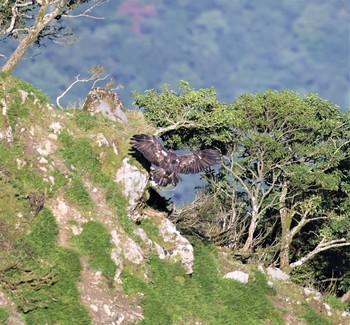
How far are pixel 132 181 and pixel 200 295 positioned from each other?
19.4 ft

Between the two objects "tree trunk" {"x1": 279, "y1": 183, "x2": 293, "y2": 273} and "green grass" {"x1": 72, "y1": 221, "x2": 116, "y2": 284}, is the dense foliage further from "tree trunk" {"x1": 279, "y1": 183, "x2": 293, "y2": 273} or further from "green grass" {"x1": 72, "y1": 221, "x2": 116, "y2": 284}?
"green grass" {"x1": 72, "y1": 221, "x2": 116, "y2": 284}

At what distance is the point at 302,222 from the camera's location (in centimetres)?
3362

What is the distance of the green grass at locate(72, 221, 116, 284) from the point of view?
20.6m

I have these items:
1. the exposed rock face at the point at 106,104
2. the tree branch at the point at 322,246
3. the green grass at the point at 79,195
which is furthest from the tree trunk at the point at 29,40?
the tree branch at the point at 322,246

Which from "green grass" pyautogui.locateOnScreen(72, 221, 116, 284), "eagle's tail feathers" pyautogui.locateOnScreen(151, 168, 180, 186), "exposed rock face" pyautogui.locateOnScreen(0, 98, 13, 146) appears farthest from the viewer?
"eagle's tail feathers" pyautogui.locateOnScreen(151, 168, 180, 186)

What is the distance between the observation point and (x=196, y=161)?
24.6 metres

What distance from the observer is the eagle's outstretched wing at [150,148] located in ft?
77.1

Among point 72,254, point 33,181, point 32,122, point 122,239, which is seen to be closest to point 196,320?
point 122,239

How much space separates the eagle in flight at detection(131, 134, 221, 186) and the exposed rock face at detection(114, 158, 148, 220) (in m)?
1.24

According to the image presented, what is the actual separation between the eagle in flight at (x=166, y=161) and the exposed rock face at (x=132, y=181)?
4.07ft

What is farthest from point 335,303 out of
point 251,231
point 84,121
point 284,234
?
point 84,121

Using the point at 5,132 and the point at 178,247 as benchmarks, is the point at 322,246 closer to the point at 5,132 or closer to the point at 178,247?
the point at 178,247

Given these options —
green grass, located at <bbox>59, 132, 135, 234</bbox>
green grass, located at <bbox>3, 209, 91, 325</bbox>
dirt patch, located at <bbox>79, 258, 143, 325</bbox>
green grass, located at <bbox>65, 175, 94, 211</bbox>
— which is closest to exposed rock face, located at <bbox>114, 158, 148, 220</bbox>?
green grass, located at <bbox>59, 132, 135, 234</bbox>

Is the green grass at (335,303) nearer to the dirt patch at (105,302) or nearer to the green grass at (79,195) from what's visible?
the dirt patch at (105,302)
